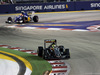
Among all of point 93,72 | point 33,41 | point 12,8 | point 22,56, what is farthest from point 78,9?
point 93,72

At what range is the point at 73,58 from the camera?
1113cm

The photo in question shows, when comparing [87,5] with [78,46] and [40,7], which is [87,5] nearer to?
[40,7]

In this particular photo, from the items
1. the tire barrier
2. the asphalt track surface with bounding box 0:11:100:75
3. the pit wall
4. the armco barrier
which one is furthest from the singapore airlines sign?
the tire barrier

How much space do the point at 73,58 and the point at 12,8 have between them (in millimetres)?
25689

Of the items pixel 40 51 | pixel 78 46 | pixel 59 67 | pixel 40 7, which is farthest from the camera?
pixel 40 7

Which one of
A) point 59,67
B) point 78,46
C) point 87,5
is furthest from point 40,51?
point 87,5

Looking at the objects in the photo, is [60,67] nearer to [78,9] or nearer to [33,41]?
[33,41]

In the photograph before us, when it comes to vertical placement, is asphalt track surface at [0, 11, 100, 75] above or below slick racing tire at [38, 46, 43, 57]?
below

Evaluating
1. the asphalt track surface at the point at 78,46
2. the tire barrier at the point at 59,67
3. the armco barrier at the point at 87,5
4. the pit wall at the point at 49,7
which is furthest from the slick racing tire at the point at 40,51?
the armco barrier at the point at 87,5

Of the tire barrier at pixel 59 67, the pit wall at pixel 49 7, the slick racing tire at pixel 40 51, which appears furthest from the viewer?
the pit wall at pixel 49 7

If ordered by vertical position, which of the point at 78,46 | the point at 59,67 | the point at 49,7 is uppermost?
the point at 59,67

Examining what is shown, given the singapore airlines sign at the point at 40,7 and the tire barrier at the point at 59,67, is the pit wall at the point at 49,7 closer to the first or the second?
the singapore airlines sign at the point at 40,7

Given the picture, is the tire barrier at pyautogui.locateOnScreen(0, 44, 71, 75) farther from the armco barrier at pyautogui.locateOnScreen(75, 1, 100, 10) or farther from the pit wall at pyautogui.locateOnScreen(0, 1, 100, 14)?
the armco barrier at pyautogui.locateOnScreen(75, 1, 100, 10)

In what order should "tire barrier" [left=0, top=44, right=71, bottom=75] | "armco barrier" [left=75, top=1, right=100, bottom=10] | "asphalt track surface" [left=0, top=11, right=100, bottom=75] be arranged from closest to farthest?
1. "tire barrier" [left=0, top=44, right=71, bottom=75]
2. "asphalt track surface" [left=0, top=11, right=100, bottom=75]
3. "armco barrier" [left=75, top=1, right=100, bottom=10]
